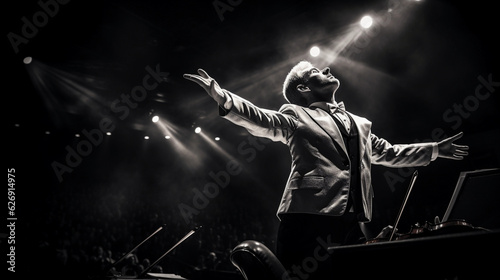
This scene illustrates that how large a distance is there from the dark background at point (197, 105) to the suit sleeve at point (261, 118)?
11.8 ft

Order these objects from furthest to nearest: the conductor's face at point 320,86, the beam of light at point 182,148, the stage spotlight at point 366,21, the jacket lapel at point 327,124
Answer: the beam of light at point 182,148 < the stage spotlight at point 366,21 < the conductor's face at point 320,86 < the jacket lapel at point 327,124

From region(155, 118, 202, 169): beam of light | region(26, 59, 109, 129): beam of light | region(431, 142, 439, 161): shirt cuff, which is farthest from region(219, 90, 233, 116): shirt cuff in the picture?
region(155, 118, 202, 169): beam of light

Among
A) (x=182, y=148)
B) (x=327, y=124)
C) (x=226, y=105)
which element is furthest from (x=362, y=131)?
(x=182, y=148)

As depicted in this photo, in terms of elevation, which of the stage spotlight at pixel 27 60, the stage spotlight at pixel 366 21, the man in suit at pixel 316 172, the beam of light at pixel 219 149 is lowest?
the man in suit at pixel 316 172

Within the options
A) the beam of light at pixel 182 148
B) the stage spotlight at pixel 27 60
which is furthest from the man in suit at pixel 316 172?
the beam of light at pixel 182 148

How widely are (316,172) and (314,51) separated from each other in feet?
14.9

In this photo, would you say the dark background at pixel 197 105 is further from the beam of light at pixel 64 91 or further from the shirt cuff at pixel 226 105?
the shirt cuff at pixel 226 105

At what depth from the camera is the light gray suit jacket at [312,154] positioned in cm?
181

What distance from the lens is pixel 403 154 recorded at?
227 cm

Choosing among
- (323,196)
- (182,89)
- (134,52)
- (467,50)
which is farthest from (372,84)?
(323,196)

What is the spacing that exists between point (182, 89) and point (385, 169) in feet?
18.6

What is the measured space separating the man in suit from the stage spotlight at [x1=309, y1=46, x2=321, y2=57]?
3967mm

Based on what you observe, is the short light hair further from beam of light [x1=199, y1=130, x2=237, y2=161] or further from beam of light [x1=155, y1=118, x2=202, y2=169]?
beam of light [x1=199, y1=130, x2=237, y2=161]

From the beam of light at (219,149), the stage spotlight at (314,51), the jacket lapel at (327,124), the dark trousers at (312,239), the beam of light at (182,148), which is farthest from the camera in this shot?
the beam of light at (219,149)
